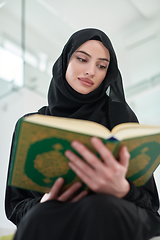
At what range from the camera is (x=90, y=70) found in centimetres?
110

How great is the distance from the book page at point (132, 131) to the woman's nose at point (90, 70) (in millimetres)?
457

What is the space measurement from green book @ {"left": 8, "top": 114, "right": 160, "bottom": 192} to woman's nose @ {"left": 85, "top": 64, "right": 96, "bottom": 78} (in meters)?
0.45

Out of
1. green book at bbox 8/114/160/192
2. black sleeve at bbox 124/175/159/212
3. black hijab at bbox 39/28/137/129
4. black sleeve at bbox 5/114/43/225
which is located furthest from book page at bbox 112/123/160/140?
black sleeve at bbox 5/114/43/225

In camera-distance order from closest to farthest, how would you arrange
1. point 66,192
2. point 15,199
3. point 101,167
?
1. point 101,167
2. point 66,192
3. point 15,199

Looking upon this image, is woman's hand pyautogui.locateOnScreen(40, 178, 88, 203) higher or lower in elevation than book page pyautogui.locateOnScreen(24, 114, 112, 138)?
lower

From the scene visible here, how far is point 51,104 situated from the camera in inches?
46.3

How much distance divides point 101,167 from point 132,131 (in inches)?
4.9

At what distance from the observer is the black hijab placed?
3.62 ft

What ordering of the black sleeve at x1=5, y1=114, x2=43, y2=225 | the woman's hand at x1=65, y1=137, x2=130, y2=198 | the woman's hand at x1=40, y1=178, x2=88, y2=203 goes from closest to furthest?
the woman's hand at x1=65, y1=137, x2=130, y2=198 → the woman's hand at x1=40, y1=178, x2=88, y2=203 → the black sleeve at x1=5, y1=114, x2=43, y2=225

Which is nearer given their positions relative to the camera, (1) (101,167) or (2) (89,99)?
(1) (101,167)

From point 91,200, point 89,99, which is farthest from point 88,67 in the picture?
point 91,200

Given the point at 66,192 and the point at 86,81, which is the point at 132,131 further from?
the point at 86,81

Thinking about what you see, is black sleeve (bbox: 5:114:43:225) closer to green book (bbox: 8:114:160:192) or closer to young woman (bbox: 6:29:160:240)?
young woman (bbox: 6:29:160:240)

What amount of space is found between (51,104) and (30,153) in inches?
20.5
